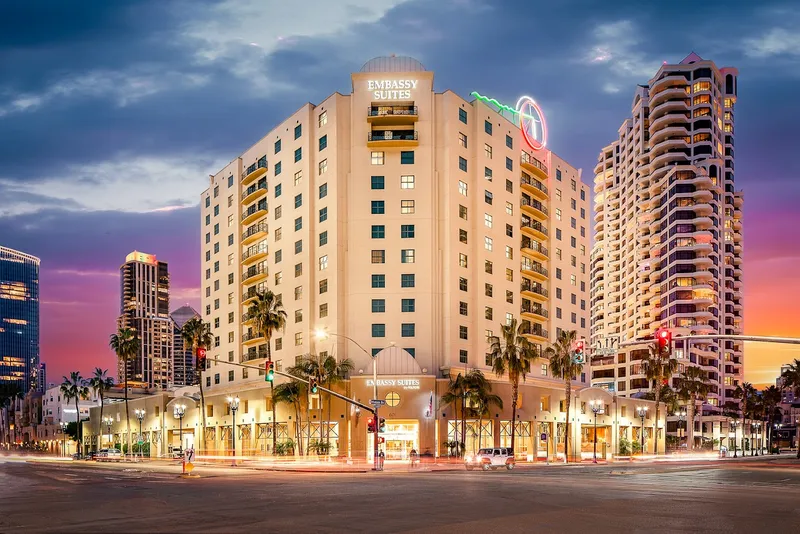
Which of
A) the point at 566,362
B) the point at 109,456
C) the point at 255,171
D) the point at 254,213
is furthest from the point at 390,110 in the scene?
the point at 109,456

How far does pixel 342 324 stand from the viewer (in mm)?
87875

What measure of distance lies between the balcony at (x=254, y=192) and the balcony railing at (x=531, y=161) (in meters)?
34.9

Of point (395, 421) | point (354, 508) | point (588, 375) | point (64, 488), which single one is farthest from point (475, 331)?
point (354, 508)

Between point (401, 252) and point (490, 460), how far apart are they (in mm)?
30685

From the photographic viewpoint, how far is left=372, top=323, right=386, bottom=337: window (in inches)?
3403

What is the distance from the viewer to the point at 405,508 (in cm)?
2728

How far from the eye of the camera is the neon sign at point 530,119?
102 m

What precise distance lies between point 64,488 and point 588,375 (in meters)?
91.5

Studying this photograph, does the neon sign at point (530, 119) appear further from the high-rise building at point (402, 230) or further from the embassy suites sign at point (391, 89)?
the embassy suites sign at point (391, 89)

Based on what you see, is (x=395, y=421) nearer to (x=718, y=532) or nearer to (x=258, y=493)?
(x=258, y=493)

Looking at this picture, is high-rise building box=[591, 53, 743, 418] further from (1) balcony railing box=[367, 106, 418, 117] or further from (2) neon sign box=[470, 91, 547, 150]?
(1) balcony railing box=[367, 106, 418, 117]

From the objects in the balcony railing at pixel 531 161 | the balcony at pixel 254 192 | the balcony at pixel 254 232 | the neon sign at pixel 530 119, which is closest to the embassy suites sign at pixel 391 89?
the neon sign at pixel 530 119

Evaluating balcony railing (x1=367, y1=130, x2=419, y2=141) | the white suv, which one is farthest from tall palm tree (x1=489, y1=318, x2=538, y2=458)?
balcony railing (x1=367, y1=130, x2=419, y2=141)

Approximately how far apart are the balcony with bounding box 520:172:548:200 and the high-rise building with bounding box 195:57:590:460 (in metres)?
0.23
